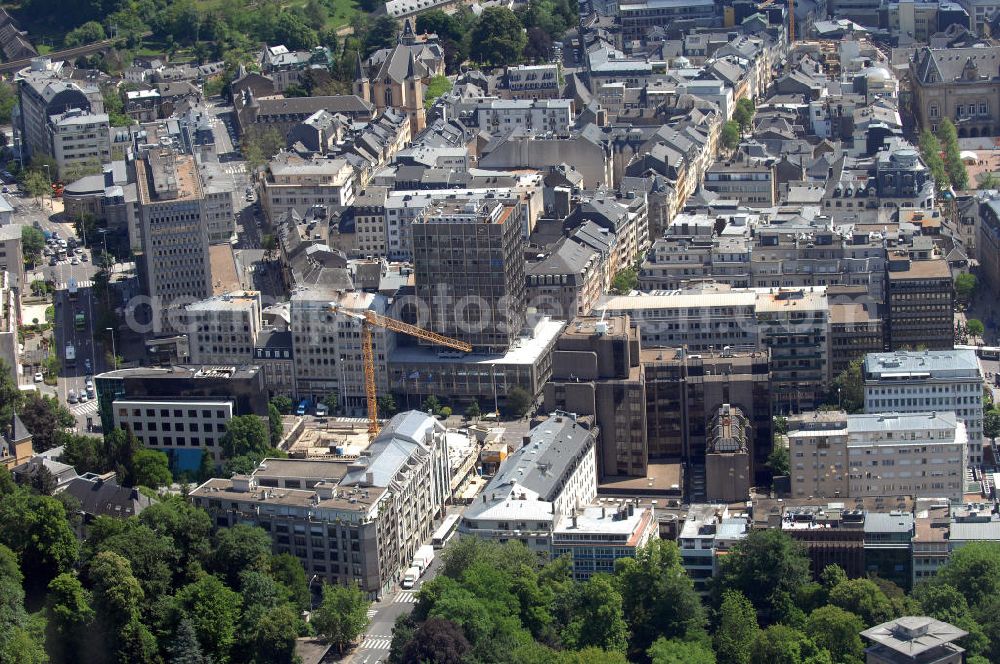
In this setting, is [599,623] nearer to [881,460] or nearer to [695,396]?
[881,460]

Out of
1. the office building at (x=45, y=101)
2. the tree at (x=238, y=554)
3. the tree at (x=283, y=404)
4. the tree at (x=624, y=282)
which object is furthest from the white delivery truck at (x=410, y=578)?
the office building at (x=45, y=101)

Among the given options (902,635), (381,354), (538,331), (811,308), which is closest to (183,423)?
(381,354)

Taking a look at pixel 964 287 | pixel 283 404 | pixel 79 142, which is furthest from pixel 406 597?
pixel 79 142

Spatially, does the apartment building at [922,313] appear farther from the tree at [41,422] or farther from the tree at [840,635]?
the tree at [41,422]

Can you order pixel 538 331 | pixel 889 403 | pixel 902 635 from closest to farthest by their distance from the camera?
pixel 902 635 → pixel 889 403 → pixel 538 331

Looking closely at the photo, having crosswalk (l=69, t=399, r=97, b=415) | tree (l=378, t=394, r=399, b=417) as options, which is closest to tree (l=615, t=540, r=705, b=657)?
tree (l=378, t=394, r=399, b=417)

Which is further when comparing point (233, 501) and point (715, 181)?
point (715, 181)

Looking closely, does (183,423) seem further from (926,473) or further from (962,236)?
(962,236)
